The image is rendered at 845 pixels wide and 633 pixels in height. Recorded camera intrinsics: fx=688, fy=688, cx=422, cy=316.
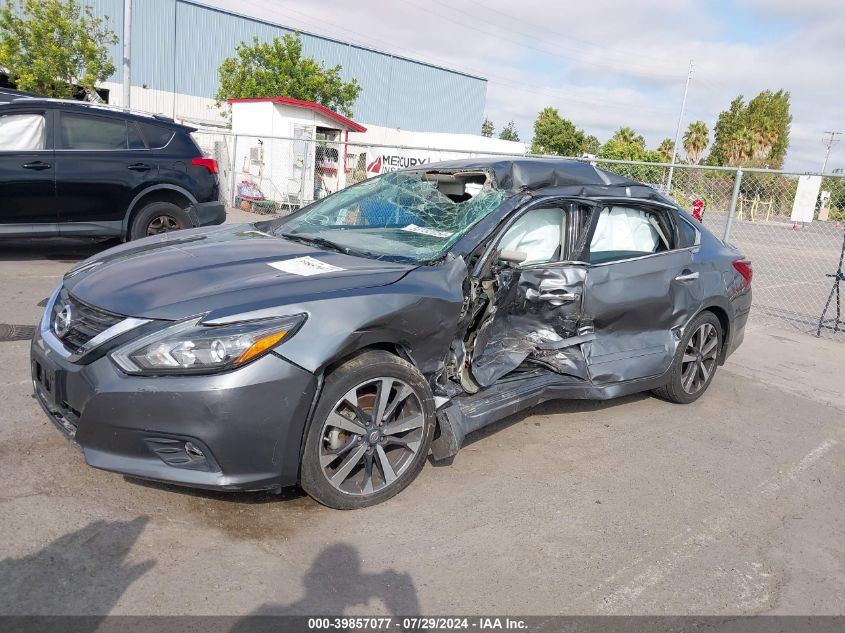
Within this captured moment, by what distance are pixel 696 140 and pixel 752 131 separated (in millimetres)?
4489

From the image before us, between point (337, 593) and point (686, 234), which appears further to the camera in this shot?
point (686, 234)

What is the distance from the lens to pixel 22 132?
7.74 m

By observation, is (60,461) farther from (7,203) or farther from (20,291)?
(7,203)

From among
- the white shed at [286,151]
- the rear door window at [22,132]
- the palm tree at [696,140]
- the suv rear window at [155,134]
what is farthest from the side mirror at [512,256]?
the palm tree at [696,140]

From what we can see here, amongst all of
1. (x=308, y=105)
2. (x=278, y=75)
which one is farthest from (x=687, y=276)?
(x=278, y=75)

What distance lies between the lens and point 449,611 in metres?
2.72

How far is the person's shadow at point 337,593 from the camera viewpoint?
101 inches

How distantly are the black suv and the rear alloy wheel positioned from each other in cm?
611

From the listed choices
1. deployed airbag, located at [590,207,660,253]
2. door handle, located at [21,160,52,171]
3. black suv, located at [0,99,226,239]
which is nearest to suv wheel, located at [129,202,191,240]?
black suv, located at [0,99,226,239]

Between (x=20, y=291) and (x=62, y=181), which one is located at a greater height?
(x=62, y=181)

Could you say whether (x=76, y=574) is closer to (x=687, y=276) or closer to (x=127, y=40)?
(x=687, y=276)

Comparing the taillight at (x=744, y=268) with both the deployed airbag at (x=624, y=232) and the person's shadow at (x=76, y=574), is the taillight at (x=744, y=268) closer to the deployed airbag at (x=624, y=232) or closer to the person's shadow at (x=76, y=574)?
the deployed airbag at (x=624, y=232)

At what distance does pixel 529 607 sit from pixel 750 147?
207 ft

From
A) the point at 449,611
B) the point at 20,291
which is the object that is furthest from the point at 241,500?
the point at 20,291
